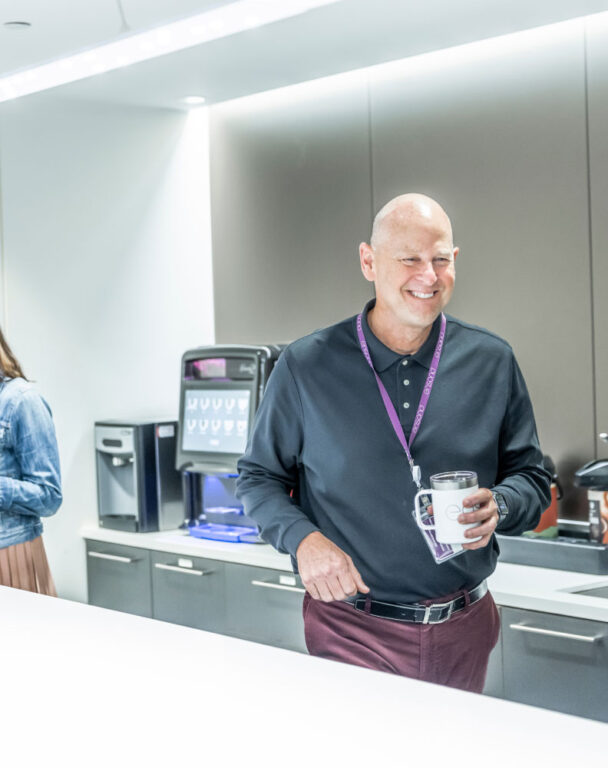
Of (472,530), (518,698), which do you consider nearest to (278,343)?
(518,698)

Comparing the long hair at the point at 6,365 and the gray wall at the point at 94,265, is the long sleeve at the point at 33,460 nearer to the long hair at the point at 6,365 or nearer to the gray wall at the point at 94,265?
the long hair at the point at 6,365

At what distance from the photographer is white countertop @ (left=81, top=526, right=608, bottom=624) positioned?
2.73 m

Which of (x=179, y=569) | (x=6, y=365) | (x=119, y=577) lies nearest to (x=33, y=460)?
(x=6, y=365)

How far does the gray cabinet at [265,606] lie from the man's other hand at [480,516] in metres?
1.69

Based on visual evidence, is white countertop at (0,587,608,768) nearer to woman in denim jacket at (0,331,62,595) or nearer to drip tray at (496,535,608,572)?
woman in denim jacket at (0,331,62,595)

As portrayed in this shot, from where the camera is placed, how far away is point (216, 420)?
3867 millimetres

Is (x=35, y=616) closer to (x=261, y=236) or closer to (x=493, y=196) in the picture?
(x=493, y=196)

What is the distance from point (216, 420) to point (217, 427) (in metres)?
0.03

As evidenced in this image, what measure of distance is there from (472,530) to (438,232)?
611 millimetres

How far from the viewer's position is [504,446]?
2053mm

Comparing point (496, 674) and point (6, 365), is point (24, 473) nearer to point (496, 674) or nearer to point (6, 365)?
A: point (6, 365)

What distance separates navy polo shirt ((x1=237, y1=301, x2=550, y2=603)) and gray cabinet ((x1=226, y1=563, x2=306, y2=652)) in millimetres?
1402

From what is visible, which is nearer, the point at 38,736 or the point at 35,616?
the point at 38,736

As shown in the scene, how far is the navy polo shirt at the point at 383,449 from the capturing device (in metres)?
1.93
